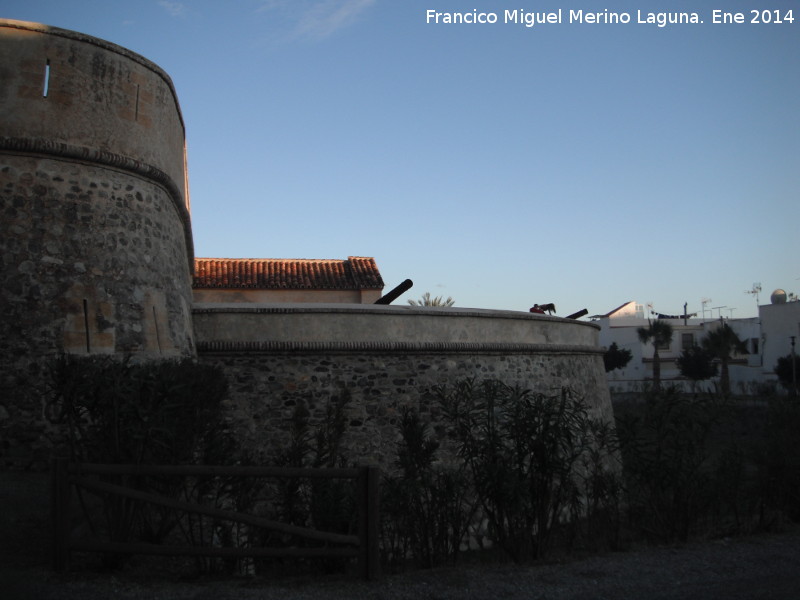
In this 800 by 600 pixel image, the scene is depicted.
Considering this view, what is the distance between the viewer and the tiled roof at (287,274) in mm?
17578

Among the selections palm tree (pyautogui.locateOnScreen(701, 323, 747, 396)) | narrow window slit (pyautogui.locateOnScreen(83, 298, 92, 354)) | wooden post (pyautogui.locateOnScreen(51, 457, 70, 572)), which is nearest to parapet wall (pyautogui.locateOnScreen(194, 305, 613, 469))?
narrow window slit (pyautogui.locateOnScreen(83, 298, 92, 354))

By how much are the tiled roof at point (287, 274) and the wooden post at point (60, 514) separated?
12108 mm

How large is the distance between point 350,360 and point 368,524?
565cm

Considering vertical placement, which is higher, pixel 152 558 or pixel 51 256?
pixel 51 256

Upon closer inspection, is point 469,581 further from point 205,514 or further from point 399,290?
point 399,290

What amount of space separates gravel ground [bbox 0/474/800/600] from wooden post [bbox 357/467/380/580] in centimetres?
11

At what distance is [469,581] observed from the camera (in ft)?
16.8

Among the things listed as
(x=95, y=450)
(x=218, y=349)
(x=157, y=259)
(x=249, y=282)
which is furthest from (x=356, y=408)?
(x=249, y=282)

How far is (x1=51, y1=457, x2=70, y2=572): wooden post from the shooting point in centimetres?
505

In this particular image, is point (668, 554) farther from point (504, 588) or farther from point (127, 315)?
point (127, 315)

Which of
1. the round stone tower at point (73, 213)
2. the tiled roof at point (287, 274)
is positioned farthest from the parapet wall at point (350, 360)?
the tiled roof at point (287, 274)

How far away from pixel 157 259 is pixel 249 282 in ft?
27.7

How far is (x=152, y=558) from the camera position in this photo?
226 inches

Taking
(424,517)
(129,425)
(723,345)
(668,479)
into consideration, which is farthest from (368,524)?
(723,345)
